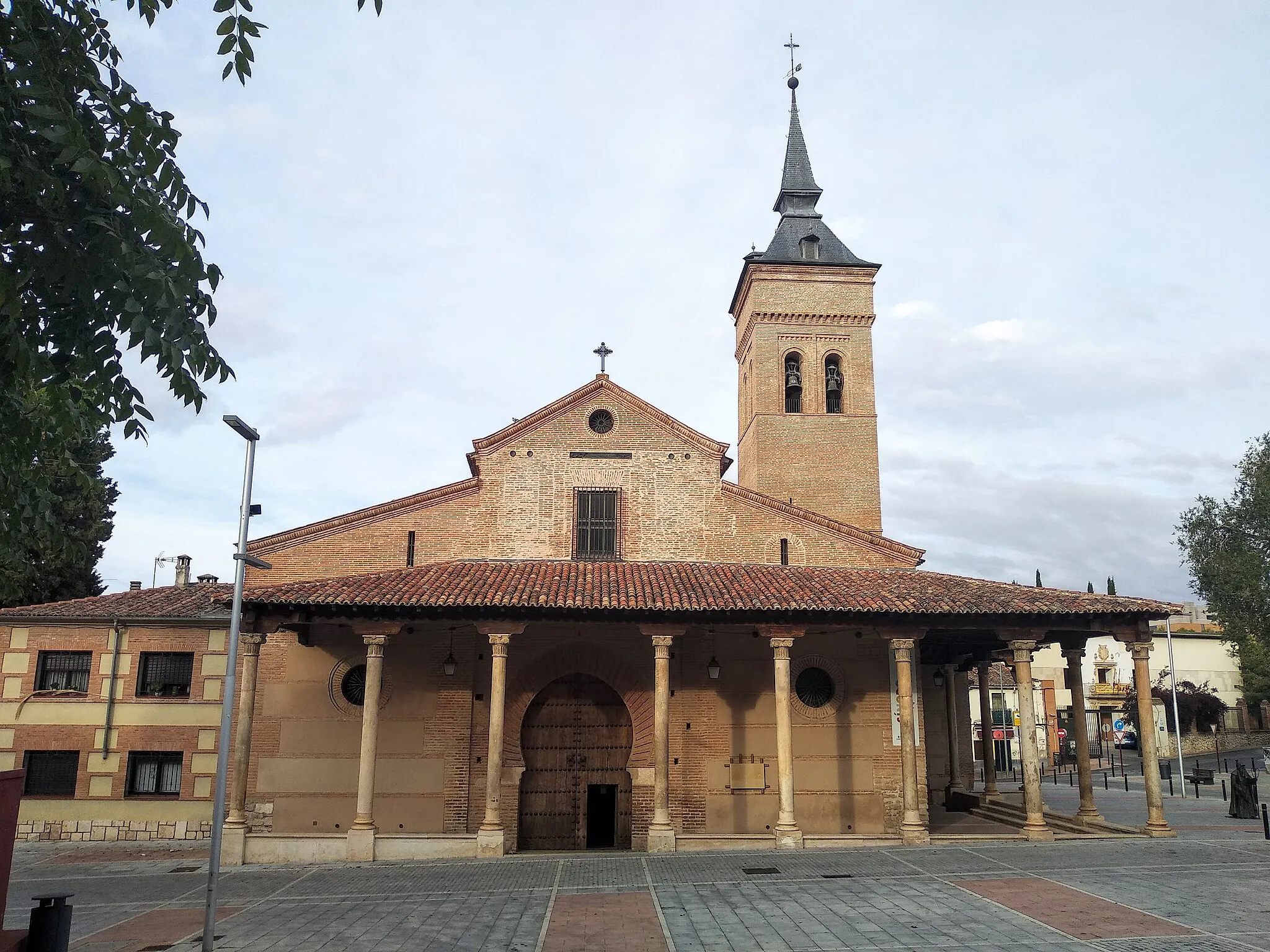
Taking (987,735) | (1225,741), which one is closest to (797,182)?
(987,735)

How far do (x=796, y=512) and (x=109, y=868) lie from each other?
15.5 metres

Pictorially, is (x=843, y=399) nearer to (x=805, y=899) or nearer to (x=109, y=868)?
(x=805, y=899)

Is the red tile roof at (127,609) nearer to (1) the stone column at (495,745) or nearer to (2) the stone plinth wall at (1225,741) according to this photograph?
(1) the stone column at (495,745)

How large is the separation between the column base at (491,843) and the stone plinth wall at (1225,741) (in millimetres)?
49677

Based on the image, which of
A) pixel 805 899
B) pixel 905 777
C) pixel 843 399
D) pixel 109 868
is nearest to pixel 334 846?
pixel 109 868

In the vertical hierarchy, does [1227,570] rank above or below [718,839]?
above

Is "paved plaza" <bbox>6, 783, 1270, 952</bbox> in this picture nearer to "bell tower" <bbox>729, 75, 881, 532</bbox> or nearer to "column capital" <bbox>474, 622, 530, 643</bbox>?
"column capital" <bbox>474, 622, 530, 643</bbox>

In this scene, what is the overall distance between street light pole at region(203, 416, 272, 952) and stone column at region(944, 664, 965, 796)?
19.0m

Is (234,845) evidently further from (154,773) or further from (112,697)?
(112,697)

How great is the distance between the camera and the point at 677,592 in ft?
60.8

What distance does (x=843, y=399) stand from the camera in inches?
1227

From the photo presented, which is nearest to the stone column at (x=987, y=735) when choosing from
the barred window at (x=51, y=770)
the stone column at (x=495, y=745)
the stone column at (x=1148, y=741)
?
the stone column at (x=1148, y=741)

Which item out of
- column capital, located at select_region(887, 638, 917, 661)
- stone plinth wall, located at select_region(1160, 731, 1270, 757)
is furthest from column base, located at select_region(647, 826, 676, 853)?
stone plinth wall, located at select_region(1160, 731, 1270, 757)

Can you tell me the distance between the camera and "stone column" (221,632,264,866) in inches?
673
